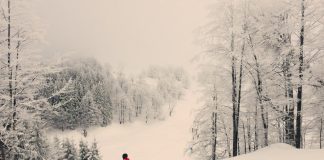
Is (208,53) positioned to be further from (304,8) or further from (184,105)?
(184,105)

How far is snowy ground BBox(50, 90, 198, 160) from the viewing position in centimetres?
7519

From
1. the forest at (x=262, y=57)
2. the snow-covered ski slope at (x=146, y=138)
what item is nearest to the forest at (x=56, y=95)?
the snow-covered ski slope at (x=146, y=138)

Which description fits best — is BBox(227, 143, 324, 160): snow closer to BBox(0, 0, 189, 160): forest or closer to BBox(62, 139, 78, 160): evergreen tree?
BBox(0, 0, 189, 160): forest

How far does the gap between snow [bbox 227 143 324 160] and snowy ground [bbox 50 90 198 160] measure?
5299 cm

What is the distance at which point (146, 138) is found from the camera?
92.1 meters

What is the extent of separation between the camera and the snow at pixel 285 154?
12734mm

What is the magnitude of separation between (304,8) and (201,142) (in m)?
15.8

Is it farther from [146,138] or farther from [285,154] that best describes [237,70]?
[146,138]

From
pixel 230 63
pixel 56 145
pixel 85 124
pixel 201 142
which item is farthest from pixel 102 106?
pixel 230 63

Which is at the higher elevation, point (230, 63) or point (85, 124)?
point (230, 63)

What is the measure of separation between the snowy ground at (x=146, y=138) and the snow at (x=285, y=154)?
53.0 meters

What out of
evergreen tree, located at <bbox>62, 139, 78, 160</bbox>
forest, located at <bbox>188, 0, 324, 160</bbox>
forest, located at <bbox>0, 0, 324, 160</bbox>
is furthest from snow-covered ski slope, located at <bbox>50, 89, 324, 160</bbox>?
forest, located at <bbox>188, 0, 324, 160</bbox>

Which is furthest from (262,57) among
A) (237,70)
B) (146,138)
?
(146,138)

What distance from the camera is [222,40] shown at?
65.3ft
